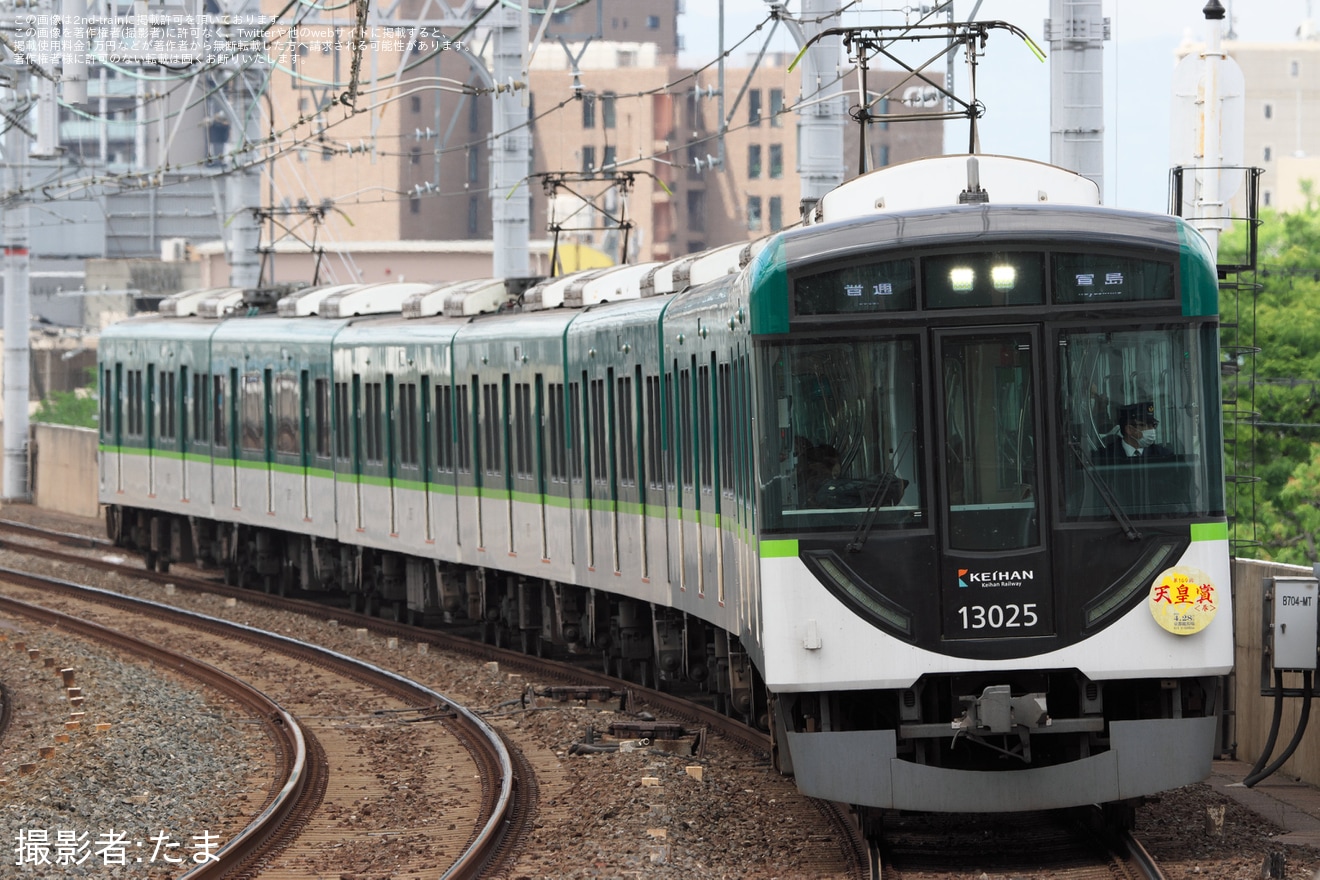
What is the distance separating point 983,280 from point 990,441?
0.67 metres

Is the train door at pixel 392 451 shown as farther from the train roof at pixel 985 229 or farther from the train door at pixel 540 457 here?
the train roof at pixel 985 229

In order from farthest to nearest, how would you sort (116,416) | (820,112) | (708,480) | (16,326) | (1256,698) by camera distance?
1. (16,326)
2. (116,416)
3. (820,112)
4. (708,480)
5. (1256,698)

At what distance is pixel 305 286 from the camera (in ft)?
87.3

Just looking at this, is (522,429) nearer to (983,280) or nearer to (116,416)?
(983,280)

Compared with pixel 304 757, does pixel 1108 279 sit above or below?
above

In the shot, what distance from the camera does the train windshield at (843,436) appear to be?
9.62 meters

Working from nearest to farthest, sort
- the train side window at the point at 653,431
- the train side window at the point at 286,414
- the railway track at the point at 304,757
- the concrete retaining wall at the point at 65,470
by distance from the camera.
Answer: the railway track at the point at 304,757
the train side window at the point at 653,431
the train side window at the point at 286,414
the concrete retaining wall at the point at 65,470

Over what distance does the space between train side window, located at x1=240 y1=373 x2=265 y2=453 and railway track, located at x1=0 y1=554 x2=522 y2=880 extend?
225 cm

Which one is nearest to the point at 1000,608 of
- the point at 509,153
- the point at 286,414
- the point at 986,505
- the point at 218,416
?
the point at 986,505

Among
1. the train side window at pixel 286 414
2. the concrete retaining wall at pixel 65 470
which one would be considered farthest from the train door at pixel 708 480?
the concrete retaining wall at pixel 65 470

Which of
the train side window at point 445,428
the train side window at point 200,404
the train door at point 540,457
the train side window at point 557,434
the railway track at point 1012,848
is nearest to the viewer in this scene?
the railway track at point 1012,848

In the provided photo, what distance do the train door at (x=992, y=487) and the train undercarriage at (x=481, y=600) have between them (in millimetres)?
2199

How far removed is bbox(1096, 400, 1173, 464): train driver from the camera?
962 cm

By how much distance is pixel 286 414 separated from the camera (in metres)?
24.2
